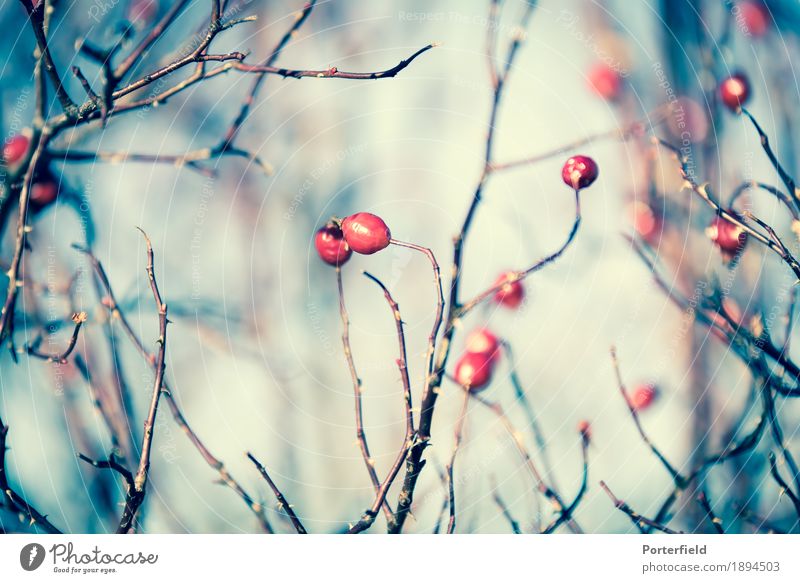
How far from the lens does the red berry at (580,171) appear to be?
508 mm

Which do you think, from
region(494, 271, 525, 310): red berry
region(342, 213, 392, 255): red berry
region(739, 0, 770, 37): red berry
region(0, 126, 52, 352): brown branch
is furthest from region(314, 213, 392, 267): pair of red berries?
region(739, 0, 770, 37): red berry

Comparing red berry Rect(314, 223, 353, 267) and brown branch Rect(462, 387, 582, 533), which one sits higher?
red berry Rect(314, 223, 353, 267)

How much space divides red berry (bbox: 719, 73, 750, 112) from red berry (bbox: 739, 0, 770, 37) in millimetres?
58

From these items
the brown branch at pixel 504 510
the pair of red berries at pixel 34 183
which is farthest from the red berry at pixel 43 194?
the brown branch at pixel 504 510

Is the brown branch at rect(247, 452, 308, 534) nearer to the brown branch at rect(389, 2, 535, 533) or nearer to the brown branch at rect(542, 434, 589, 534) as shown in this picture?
the brown branch at rect(389, 2, 535, 533)

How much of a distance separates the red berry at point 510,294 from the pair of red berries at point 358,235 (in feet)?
0.49

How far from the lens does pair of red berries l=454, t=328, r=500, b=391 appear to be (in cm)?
55

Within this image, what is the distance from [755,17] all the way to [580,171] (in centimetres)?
33

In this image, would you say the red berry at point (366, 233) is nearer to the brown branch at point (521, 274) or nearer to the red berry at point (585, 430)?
the brown branch at point (521, 274)

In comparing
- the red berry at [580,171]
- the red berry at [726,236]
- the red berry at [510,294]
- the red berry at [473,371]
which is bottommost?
the red berry at [473,371]

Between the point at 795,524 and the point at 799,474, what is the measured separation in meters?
0.05

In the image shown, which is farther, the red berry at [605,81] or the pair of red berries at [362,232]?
the red berry at [605,81]

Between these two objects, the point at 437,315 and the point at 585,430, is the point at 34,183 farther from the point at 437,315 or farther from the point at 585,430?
the point at 585,430
